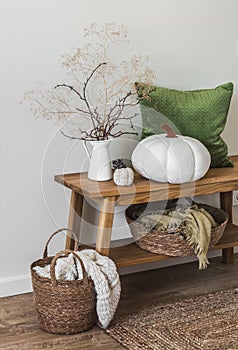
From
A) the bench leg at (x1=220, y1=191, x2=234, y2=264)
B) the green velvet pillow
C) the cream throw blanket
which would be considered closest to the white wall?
the green velvet pillow

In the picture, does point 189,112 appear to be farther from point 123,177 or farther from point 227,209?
point 227,209

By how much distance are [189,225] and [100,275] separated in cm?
57

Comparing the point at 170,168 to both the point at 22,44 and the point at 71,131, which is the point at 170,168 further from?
the point at 22,44

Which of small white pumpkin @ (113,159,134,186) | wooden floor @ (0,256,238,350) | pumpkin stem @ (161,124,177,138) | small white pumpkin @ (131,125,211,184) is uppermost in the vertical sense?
pumpkin stem @ (161,124,177,138)

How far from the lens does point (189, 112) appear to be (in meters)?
3.25

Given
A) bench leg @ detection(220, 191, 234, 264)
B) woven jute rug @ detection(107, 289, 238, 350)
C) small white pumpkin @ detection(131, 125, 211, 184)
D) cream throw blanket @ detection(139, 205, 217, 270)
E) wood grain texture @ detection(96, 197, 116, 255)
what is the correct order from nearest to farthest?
woven jute rug @ detection(107, 289, 238, 350) < wood grain texture @ detection(96, 197, 116, 255) < small white pumpkin @ detection(131, 125, 211, 184) < cream throw blanket @ detection(139, 205, 217, 270) < bench leg @ detection(220, 191, 234, 264)

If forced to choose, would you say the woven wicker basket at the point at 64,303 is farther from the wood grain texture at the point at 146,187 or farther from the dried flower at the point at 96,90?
the dried flower at the point at 96,90

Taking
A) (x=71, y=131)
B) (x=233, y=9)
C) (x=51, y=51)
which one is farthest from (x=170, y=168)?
(x=233, y=9)

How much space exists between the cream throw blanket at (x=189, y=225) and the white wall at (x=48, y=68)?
0.33 m

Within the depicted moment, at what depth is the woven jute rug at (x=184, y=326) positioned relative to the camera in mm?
2701

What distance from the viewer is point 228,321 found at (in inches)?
→ 114

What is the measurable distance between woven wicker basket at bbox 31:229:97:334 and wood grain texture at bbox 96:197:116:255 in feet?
0.59

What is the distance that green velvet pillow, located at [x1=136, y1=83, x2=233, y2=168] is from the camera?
324cm

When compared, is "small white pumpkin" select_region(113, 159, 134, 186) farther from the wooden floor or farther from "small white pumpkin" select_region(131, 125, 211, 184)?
the wooden floor
